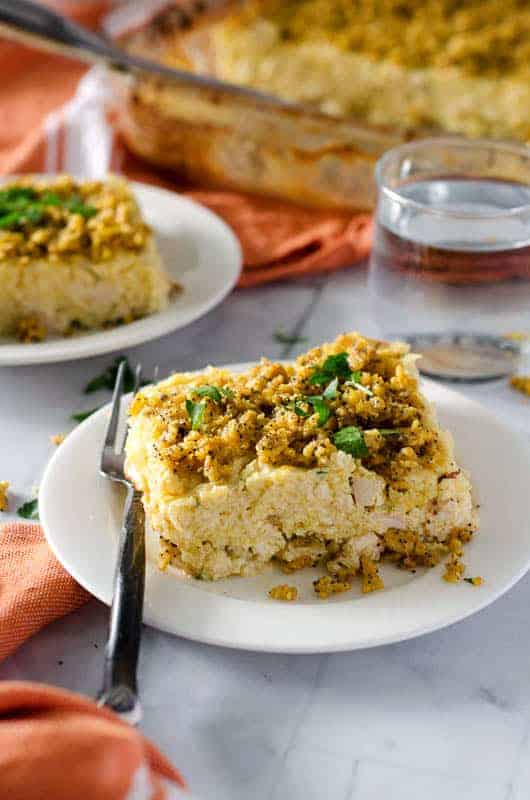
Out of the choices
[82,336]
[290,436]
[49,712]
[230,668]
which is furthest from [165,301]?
[49,712]

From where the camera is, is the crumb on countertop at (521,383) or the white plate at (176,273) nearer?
the white plate at (176,273)

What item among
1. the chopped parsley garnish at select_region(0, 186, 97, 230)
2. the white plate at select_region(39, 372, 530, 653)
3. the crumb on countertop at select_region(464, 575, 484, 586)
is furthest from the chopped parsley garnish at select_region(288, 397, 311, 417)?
the chopped parsley garnish at select_region(0, 186, 97, 230)

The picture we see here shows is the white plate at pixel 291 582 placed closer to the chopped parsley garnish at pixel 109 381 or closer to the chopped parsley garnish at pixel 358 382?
the chopped parsley garnish at pixel 358 382

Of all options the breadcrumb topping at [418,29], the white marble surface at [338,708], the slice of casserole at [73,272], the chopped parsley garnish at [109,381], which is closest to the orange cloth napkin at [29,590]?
the white marble surface at [338,708]

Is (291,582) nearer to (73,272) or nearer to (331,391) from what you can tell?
(331,391)

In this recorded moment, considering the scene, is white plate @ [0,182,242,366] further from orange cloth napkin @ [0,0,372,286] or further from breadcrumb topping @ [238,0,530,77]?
breadcrumb topping @ [238,0,530,77]
